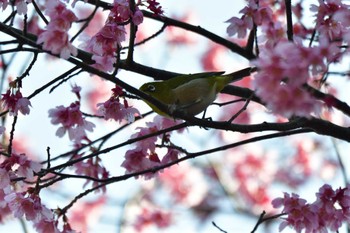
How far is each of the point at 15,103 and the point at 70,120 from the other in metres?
0.38

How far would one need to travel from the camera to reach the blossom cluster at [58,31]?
8.46ft

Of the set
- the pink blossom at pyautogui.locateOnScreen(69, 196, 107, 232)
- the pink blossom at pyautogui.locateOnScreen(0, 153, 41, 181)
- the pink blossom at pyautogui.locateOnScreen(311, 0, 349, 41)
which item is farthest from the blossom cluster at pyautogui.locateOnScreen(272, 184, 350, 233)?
the pink blossom at pyautogui.locateOnScreen(69, 196, 107, 232)

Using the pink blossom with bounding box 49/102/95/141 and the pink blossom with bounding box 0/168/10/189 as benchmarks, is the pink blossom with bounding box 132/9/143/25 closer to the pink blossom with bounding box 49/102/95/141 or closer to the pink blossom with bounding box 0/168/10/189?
the pink blossom with bounding box 49/102/95/141

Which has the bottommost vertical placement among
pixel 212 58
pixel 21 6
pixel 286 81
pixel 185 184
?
pixel 286 81

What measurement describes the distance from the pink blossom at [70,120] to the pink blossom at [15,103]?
29 cm

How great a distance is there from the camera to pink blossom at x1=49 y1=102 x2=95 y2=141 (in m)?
3.40

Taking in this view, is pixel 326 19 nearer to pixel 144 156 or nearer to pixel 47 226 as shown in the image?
pixel 144 156

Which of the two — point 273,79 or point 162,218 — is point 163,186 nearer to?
point 162,218

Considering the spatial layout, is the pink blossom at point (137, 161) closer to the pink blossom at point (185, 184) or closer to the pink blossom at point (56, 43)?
the pink blossom at point (56, 43)

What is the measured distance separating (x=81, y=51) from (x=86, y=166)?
842 millimetres

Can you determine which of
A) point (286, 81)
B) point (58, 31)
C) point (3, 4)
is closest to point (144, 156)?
point (3, 4)

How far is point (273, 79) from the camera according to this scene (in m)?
2.05

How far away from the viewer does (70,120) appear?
3.41 meters

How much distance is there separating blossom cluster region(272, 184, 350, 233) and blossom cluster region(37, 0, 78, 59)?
1426mm
